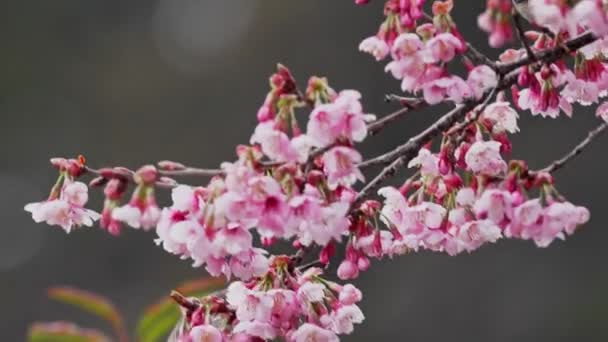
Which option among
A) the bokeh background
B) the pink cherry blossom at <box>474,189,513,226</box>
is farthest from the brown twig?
the bokeh background

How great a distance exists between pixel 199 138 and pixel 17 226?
122 inches

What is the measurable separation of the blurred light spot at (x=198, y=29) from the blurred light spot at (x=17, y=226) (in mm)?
2303

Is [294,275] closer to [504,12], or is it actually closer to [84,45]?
[504,12]

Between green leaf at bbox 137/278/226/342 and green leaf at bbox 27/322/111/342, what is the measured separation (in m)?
0.08

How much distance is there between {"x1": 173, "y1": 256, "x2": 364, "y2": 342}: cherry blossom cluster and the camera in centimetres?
155

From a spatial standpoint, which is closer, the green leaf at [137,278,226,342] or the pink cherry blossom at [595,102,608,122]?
the pink cherry blossom at [595,102,608,122]

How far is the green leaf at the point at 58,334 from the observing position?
1979mm

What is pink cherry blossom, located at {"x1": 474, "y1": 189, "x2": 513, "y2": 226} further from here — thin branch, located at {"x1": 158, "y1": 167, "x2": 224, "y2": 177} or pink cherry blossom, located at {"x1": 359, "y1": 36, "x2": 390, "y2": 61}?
thin branch, located at {"x1": 158, "y1": 167, "x2": 224, "y2": 177}

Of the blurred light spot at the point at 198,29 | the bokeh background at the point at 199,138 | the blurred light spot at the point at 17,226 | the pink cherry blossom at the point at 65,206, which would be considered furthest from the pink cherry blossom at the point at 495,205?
the blurred light spot at the point at 198,29

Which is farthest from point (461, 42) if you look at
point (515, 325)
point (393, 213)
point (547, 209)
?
point (515, 325)

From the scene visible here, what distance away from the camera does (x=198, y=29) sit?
15.0 m

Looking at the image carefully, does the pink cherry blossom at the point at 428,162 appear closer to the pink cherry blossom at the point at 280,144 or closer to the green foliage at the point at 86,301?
the pink cherry blossom at the point at 280,144

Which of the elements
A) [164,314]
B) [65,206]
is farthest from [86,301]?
[65,206]

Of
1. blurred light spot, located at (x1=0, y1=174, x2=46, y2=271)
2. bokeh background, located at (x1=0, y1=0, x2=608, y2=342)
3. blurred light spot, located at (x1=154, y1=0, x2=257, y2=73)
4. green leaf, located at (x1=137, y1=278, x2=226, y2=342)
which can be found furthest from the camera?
blurred light spot, located at (x1=154, y1=0, x2=257, y2=73)
